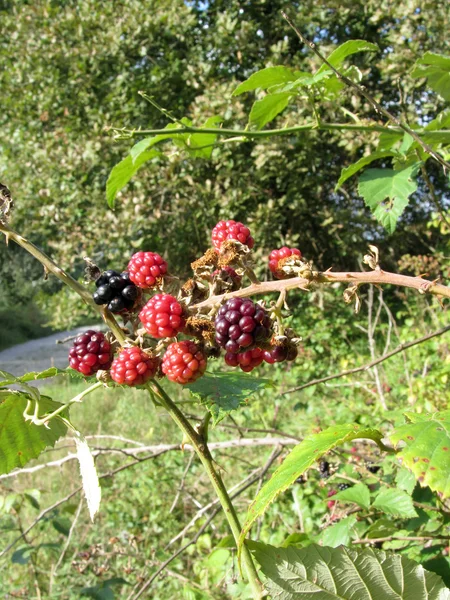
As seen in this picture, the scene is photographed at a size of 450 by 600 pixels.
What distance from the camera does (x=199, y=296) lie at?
717 mm

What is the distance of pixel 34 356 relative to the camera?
12164 millimetres

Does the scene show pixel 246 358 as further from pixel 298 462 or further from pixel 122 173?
pixel 122 173

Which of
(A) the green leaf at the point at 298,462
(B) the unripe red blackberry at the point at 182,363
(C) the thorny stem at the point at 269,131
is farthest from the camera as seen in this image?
(C) the thorny stem at the point at 269,131

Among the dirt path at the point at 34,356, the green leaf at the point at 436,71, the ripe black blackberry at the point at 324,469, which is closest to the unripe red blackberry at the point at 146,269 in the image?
the green leaf at the point at 436,71

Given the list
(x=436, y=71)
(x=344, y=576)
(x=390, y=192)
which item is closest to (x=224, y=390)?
(x=344, y=576)

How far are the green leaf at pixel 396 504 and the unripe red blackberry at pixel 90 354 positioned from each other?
80 centimetres

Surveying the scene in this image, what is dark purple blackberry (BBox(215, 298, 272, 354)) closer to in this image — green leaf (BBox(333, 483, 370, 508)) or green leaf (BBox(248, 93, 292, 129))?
green leaf (BBox(248, 93, 292, 129))

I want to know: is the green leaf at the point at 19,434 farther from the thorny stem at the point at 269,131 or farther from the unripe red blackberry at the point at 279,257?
the thorny stem at the point at 269,131

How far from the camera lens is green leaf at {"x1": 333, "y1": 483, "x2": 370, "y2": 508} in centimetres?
124

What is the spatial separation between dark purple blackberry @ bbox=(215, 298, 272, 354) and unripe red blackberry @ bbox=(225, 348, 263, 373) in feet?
0.10

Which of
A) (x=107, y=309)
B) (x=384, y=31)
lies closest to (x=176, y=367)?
(x=107, y=309)

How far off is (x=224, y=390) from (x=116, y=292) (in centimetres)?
20

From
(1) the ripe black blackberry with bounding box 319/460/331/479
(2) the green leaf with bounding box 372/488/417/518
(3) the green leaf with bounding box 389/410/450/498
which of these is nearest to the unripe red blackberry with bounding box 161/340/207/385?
(3) the green leaf with bounding box 389/410/450/498

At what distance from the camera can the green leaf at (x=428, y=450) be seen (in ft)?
1.74
